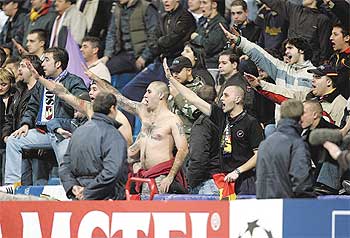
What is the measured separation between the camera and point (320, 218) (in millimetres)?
11180

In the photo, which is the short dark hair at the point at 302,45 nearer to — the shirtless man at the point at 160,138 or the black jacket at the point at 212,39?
the shirtless man at the point at 160,138

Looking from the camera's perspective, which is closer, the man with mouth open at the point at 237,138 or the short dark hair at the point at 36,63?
the man with mouth open at the point at 237,138

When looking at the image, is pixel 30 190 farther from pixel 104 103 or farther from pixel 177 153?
pixel 104 103

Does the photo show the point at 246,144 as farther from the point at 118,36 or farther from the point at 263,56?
the point at 118,36

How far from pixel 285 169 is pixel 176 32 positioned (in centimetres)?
561

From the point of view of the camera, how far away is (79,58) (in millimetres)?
17922

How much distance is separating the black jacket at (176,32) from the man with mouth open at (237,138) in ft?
9.84

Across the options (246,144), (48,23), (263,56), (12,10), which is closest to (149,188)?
(246,144)

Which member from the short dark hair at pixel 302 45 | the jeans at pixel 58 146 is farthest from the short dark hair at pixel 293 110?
the jeans at pixel 58 146

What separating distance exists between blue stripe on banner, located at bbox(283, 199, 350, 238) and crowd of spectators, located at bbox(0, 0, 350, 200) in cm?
57

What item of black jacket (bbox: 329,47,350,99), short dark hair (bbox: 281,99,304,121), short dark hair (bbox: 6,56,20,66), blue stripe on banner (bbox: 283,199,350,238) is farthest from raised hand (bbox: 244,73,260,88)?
short dark hair (bbox: 6,56,20,66)

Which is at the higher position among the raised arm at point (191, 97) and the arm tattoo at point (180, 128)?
the raised arm at point (191, 97)

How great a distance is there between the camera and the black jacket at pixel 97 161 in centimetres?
1252

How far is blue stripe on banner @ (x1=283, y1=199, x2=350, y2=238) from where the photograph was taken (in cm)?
1118
